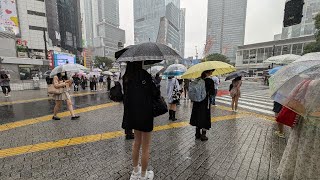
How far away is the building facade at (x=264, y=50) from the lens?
4981 cm

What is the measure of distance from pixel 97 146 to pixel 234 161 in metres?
2.84

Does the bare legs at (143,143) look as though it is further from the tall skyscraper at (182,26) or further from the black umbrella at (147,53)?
the tall skyscraper at (182,26)

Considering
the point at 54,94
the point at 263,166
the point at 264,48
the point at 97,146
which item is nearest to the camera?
the point at 263,166

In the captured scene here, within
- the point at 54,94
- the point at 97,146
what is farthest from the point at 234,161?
the point at 54,94

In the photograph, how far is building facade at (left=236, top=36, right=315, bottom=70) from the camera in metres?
49.8

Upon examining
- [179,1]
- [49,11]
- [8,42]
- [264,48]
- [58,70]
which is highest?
[179,1]

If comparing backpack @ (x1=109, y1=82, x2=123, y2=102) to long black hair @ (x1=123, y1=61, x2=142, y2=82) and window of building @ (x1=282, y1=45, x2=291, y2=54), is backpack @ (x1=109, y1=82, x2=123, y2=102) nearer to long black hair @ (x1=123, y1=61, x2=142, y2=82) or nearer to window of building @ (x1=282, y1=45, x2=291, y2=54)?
long black hair @ (x1=123, y1=61, x2=142, y2=82)

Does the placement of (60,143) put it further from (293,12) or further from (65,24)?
(65,24)

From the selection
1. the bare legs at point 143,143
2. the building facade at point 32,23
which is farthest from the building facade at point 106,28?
the bare legs at point 143,143

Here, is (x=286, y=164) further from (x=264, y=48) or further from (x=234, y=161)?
(x=264, y=48)

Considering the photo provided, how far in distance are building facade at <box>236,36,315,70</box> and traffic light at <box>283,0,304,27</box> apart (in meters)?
42.7

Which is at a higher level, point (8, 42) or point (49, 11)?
point (49, 11)

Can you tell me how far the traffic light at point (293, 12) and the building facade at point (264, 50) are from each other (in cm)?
4266

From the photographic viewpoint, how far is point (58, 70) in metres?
5.64
